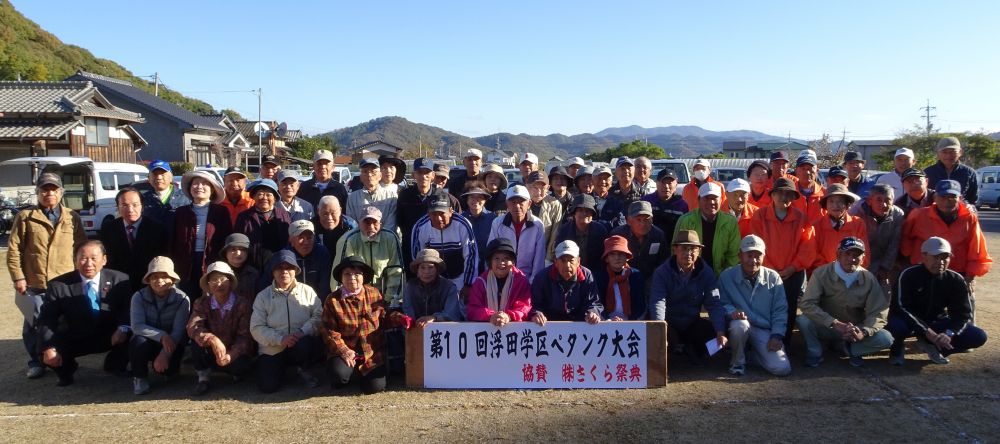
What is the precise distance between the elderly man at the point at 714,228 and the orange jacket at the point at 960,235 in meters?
1.64

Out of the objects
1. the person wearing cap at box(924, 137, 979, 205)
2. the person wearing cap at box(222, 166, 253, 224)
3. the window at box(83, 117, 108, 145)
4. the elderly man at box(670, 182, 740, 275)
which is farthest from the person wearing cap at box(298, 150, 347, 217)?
the window at box(83, 117, 108, 145)

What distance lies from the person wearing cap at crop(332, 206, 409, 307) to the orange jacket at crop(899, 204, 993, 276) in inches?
176

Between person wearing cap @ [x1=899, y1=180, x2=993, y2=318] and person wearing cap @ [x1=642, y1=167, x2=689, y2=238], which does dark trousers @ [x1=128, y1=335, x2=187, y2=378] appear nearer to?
person wearing cap @ [x1=642, y1=167, x2=689, y2=238]

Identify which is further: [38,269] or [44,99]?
[44,99]

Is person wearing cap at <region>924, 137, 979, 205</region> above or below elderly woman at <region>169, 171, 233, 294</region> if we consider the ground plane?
above

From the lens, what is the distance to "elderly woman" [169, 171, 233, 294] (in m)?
5.43

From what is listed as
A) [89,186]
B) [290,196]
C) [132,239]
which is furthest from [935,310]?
[89,186]

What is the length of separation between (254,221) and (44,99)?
2180cm

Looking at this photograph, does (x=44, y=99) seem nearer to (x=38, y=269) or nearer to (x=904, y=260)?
(x=38, y=269)

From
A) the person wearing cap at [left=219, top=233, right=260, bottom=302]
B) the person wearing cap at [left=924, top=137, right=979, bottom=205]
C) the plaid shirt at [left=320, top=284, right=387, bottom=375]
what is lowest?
the plaid shirt at [left=320, top=284, right=387, bottom=375]

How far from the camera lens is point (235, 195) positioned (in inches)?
223

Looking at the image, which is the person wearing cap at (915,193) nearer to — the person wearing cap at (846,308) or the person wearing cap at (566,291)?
the person wearing cap at (846,308)

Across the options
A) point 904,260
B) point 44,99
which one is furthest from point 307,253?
point 44,99

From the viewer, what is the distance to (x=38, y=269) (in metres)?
5.36
